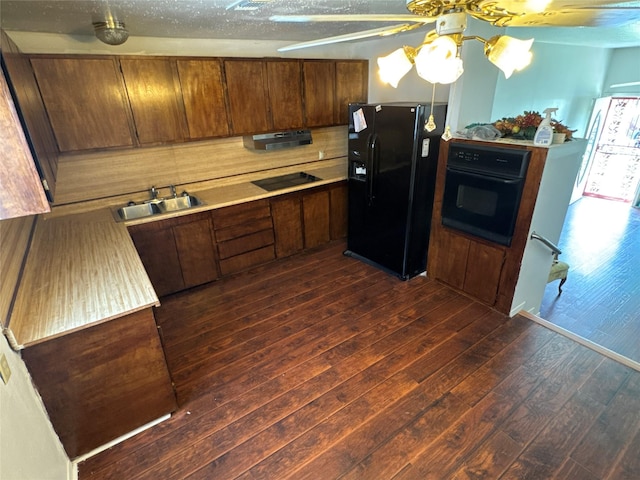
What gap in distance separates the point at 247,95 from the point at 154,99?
2.87 ft

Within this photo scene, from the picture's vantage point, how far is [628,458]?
5.94 feet

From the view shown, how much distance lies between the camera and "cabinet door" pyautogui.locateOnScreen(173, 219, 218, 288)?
3191 millimetres

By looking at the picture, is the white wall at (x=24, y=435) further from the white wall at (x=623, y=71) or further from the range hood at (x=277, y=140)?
the white wall at (x=623, y=71)

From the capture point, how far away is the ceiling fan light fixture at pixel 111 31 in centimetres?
234

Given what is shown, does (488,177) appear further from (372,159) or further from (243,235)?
(243,235)

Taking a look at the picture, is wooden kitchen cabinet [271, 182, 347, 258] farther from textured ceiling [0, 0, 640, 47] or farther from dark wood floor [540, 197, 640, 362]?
dark wood floor [540, 197, 640, 362]

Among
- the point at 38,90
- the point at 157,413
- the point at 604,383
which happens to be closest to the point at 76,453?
the point at 157,413

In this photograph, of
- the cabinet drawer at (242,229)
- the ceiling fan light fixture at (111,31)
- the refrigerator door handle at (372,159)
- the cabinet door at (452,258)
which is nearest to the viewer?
the ceiling fan light fixture at (111,31)

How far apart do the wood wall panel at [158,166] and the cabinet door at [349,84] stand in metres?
0.44

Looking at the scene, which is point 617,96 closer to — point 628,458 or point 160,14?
point 628,458

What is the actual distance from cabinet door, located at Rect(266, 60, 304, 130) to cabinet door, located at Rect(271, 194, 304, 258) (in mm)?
816

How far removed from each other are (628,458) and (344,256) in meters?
2.80

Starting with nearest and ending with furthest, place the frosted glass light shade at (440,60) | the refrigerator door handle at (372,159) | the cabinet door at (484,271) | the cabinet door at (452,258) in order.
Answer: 1. the frosted glass light shade at (440,60)
2. the cabinet door at (484,271)
3. the cabinet door at (452,258)
4. the refrigerator door handle at (372,159)

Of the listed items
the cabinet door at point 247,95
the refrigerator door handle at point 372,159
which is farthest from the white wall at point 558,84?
the cabinet door at point 247,95
